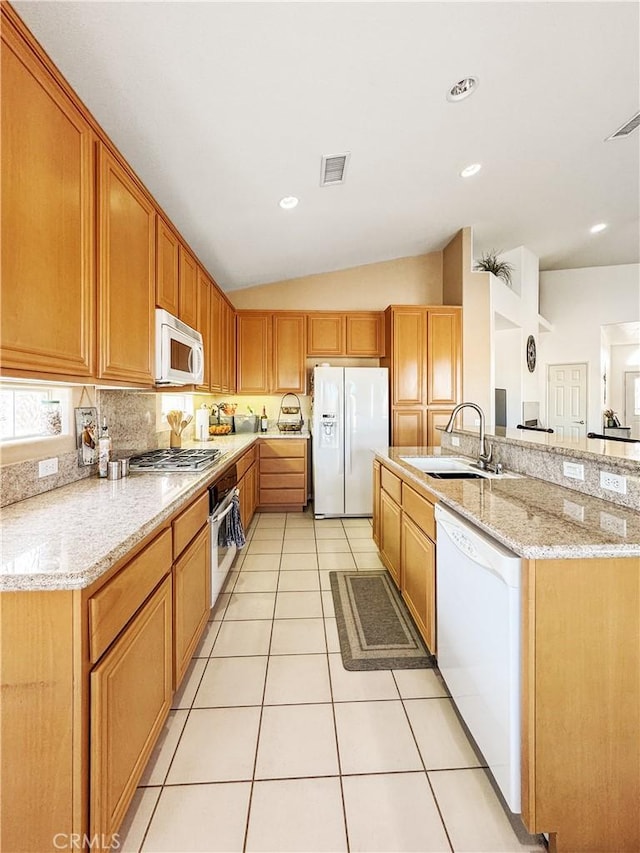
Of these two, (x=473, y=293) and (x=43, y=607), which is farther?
(x=473, y=293)

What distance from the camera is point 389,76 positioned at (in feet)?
6.61

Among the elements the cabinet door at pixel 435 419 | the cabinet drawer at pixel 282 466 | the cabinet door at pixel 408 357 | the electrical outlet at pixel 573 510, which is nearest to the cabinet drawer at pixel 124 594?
the electrical outlet at pixel 573 510

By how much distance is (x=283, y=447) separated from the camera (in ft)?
15.3

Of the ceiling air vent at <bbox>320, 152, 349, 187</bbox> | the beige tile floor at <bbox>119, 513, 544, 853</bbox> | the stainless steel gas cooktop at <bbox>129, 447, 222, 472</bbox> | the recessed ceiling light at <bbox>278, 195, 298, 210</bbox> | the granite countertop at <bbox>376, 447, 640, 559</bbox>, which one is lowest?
the beige tile floor at <bbox>119, 513, 544, 853</bbox>

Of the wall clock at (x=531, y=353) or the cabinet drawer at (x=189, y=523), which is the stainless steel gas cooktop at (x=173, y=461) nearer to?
the cabinet drawer at (x=189, y=523)

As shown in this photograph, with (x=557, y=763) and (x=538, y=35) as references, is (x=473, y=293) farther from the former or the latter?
(x=557, y=763)

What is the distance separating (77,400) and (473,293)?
424cm

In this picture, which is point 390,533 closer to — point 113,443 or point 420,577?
point 420,577

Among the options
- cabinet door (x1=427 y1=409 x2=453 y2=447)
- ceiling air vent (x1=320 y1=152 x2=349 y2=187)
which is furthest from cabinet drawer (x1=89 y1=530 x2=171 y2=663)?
cabinet door (x1=427 y1=409 x2=453 y2=447)

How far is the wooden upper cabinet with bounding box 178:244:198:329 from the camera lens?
268 cm

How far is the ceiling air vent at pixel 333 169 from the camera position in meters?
2.62

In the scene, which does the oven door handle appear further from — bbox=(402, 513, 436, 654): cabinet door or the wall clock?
the wall clock

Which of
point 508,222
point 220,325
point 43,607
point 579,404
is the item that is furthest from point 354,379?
point 579,404

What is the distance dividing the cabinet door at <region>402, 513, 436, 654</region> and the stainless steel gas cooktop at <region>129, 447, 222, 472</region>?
124cm
